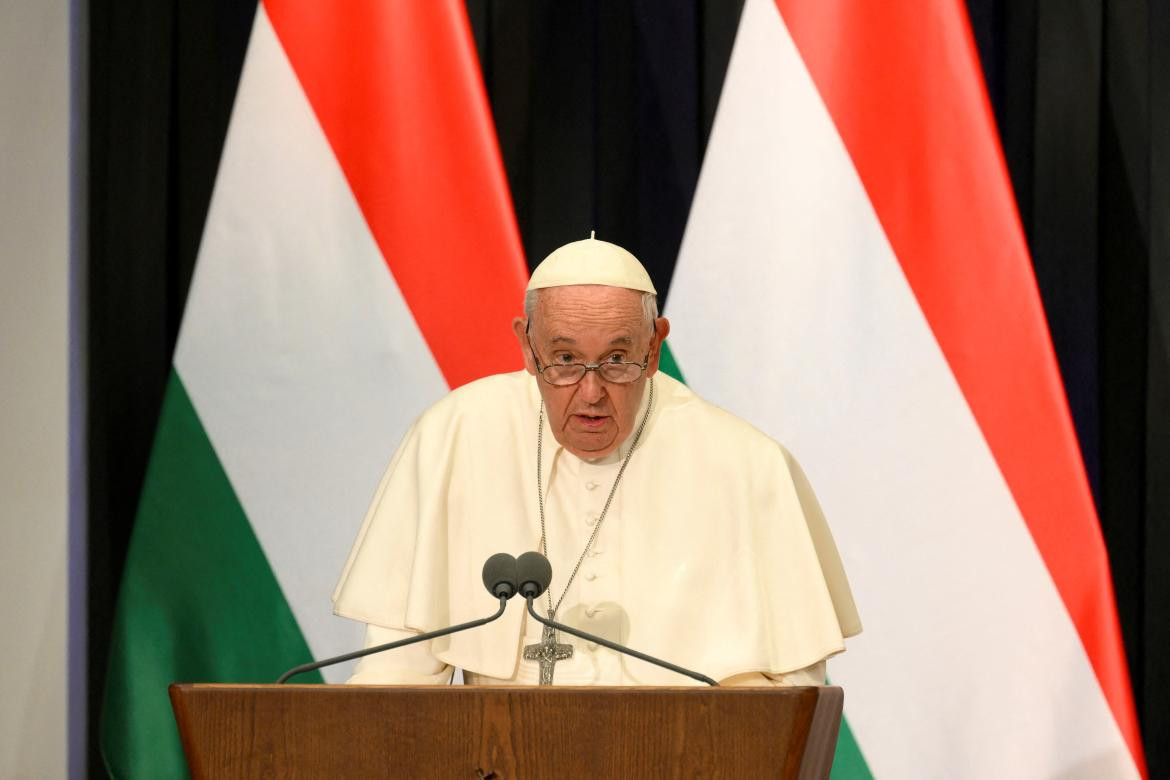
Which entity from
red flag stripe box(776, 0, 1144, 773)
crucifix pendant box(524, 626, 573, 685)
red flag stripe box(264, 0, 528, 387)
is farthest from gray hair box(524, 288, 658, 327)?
red flag stripe box(776, 0, 1144, 773)

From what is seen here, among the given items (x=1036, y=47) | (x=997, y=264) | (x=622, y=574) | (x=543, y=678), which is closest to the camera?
(x=543, y=678)

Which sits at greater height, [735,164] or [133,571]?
[735,164]

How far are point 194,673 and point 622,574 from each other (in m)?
1.33

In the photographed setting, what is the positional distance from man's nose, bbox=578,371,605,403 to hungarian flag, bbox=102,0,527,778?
0.91 metres

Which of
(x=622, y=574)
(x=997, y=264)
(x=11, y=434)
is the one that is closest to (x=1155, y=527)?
(x=997, y=264)

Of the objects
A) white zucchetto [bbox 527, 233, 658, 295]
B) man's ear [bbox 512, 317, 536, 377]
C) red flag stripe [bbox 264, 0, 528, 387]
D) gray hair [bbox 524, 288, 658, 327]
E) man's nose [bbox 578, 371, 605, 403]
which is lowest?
man's nose [bbox 578, 371, 605, 403]

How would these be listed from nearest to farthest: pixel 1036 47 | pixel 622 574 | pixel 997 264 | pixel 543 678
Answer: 1. pixel 543 678
2. pixel 622 574
3. pixel 997 264
4. pixel 1036 47

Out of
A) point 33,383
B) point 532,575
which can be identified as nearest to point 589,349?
point 532,575

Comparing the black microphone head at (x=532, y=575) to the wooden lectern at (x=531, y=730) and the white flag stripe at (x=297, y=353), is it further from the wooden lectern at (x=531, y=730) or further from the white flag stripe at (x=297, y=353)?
the white flag stripe at (x=297, y=353)

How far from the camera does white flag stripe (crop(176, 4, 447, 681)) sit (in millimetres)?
3303

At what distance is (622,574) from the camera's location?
249cm

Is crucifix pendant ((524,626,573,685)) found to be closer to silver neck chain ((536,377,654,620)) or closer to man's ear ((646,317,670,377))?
silver neck chain ((536,377,654,620))

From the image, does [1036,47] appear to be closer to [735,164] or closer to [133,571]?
[735,164]

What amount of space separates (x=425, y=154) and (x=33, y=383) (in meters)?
1.15
